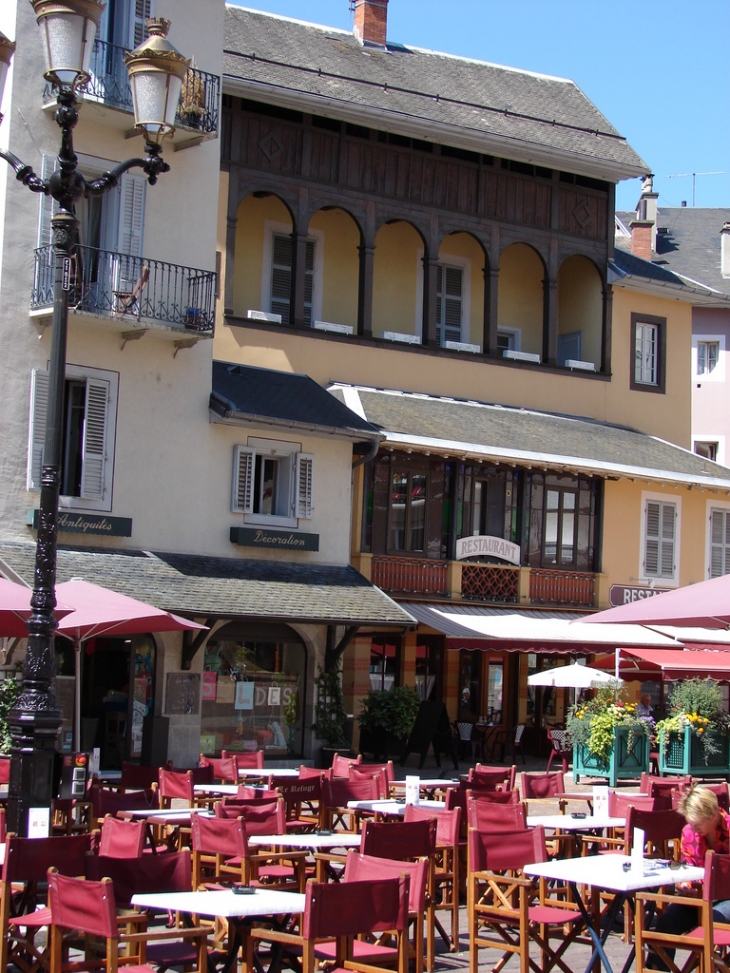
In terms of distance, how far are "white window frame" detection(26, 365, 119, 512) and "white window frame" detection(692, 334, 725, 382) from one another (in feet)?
81.2

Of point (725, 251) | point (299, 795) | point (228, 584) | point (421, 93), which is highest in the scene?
point (725, 251)

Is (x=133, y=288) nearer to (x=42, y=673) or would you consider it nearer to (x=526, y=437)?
(x=526, y=437)

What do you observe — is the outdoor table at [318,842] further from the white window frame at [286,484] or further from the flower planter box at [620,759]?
the flower planter box at [620,759]

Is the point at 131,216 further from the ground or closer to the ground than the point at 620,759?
further from the ground

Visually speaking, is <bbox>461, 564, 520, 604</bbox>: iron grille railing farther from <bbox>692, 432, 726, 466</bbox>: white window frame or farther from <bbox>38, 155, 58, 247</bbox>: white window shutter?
<bbox>692, 432, 726, 466</bbox>: white window frame

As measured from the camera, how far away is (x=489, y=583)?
26766 millimetres

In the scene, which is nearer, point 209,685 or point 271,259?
point 209,685

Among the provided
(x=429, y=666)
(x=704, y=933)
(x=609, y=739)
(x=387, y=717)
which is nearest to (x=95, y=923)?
(x=704, y=933)

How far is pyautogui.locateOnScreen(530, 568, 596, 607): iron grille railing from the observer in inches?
1078

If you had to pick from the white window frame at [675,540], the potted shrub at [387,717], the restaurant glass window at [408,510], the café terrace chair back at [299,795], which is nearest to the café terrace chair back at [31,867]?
the café terrace chair back at [299,795]

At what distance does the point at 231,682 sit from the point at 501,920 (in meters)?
13.5

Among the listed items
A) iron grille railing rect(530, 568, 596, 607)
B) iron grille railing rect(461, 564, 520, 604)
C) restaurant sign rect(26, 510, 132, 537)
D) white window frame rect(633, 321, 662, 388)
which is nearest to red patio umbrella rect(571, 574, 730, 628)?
restaurant sign rect(26, 510, 132, 537)

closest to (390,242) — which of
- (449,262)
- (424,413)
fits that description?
(449,262)

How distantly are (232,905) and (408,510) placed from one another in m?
19.3
